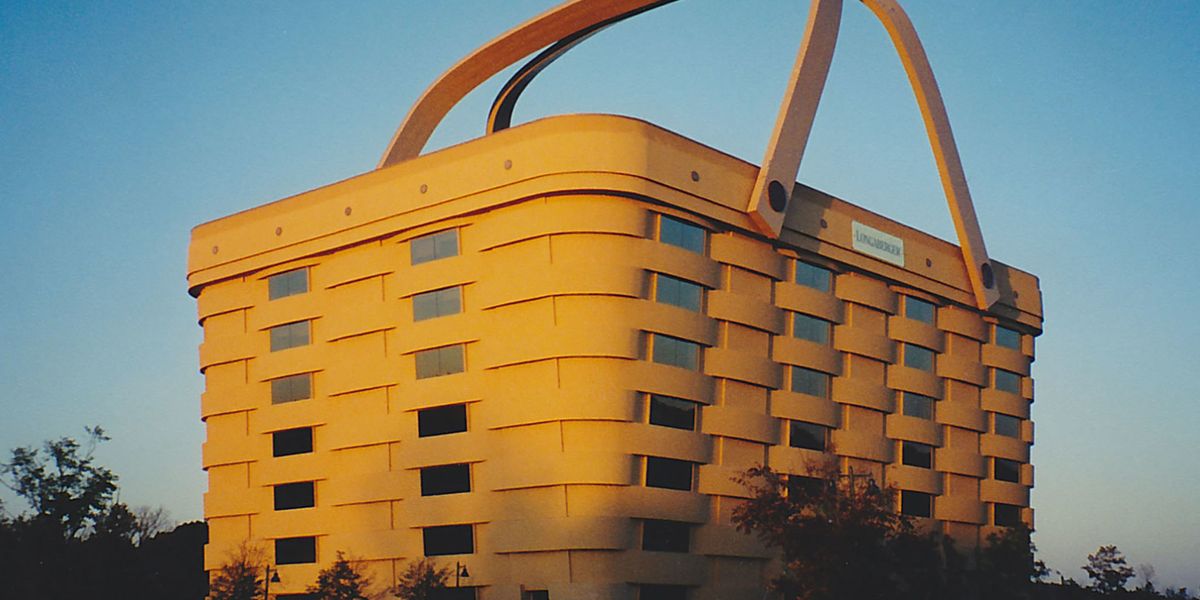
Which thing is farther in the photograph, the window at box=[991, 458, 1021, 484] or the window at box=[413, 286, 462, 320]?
the window at box=[991, 458, 1021, 484]

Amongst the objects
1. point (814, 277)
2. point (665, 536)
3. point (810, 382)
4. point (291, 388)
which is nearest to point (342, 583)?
point (291, 388)

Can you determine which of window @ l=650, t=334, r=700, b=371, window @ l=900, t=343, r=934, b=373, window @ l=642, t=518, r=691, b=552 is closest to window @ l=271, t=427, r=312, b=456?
window @ l=642, t=518, r=691, b=552

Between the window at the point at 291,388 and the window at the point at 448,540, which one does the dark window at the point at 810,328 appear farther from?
the window at the point at 291,388

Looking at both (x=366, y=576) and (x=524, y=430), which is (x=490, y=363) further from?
(x=366, y=576)

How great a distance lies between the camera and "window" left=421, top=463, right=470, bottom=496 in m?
57.5

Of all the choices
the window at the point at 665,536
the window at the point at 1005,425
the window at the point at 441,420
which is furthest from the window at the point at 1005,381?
the window at the point at 441,420

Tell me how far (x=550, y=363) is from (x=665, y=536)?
8.73m

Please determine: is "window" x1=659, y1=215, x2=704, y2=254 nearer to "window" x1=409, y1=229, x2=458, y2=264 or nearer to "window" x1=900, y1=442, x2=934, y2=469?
"window" x1=409, y1=229, x2=458, y2=264

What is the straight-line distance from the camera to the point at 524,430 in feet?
181

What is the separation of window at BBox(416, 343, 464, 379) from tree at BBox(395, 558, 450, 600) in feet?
26.5

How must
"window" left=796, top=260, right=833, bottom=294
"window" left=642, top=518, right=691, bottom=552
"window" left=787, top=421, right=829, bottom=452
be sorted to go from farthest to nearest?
"window" left=796, top=260, right=833, bottom=294, "window" left=787, top=421, right=829, bottom=452, "window" left=642, top=518, right=691, bottom=552

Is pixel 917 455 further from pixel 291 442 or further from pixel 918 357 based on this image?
pixel 291 442

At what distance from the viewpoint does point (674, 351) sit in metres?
56.6

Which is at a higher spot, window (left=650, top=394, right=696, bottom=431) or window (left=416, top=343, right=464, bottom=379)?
window (left=416, top=343, right=464, bottom=379)
